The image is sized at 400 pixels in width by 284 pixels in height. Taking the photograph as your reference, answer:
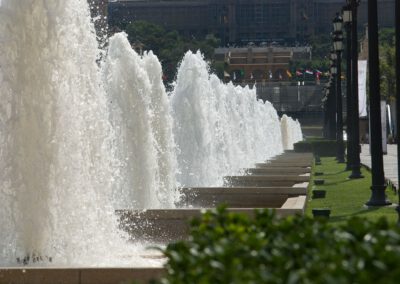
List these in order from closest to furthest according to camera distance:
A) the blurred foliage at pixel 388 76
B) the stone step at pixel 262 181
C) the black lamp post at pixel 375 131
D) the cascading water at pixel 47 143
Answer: the cascading water at pixel 47 143
the black lamp post at pixel 375 131
the stone step at pixel 262 181
the blurred foliage at pixel 388 76

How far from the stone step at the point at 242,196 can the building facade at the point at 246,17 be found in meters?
168

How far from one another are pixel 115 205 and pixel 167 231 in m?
3.75

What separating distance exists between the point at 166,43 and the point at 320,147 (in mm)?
108104

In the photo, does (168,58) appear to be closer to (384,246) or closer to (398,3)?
(398,3)

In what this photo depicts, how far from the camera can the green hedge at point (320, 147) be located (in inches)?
2245

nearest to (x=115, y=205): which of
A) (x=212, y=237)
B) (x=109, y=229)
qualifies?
(x=109, y=229)

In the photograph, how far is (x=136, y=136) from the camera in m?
17.3

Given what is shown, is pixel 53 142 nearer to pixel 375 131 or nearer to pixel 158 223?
pixel 158 223

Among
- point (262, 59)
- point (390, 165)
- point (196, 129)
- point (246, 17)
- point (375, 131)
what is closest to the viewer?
point (375, 131)

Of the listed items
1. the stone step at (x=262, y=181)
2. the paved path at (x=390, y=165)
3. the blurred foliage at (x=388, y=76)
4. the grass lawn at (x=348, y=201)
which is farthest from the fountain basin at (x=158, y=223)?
the blurred foliage at (x=388, y=76)

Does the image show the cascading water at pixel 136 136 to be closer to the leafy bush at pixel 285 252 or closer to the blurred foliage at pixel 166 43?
the leafy bush at pixel 285 252

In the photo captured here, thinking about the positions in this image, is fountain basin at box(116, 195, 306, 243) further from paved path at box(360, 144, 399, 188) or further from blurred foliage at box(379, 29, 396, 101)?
blurred foliage at box(379, 29, 396, 101)

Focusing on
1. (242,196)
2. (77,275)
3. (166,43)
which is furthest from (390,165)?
(166,43)

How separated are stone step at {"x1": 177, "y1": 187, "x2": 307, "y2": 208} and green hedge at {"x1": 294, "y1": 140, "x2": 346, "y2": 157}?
127 feet
